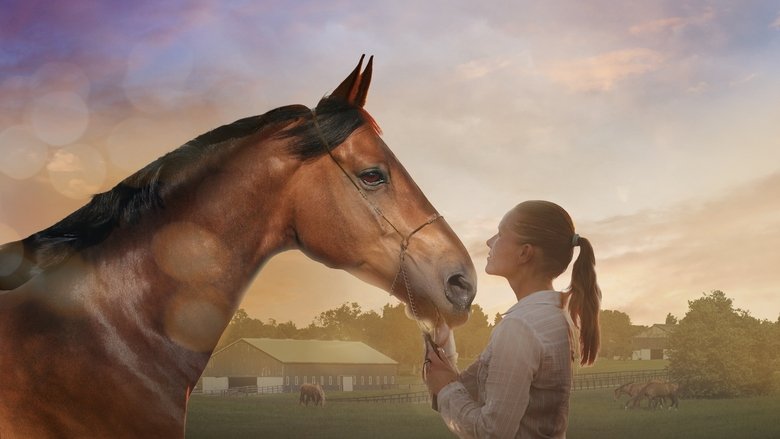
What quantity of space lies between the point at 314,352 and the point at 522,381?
8749 cm

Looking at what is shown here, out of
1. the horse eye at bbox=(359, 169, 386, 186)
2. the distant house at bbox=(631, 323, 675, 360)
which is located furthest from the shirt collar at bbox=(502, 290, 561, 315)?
the distant house at bbox=(631, 323, 675, 360)

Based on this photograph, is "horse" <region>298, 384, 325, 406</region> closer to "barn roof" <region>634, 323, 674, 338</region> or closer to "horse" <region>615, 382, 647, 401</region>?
"horse" <region>615, 382, 647, 401</region>

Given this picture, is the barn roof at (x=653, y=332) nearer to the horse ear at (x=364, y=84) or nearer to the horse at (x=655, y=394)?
the horse at (x=655, y=394)

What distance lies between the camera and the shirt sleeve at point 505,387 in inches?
125

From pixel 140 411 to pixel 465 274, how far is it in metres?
1.63

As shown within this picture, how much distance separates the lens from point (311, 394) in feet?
242

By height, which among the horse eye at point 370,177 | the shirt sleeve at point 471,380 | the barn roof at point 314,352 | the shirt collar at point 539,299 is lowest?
the barn roof at point 314,352

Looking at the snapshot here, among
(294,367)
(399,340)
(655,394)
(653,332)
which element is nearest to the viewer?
(655,394)

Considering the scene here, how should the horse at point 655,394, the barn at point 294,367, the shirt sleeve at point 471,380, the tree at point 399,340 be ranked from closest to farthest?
the shirt sleeve at point 471,380 → the horse at point 655,394 → the barn at point 294,367 → the tree at point 399,340

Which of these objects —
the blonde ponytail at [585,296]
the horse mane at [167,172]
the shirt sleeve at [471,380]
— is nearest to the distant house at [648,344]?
the blonde ponytail at [585,296]

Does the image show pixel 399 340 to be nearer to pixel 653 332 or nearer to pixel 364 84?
pixel 653 332

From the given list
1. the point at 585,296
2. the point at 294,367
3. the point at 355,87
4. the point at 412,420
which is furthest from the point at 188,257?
the point at 294,367

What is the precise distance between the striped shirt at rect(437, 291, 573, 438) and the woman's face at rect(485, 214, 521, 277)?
0.20m

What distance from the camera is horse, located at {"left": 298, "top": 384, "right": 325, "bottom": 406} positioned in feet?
238
